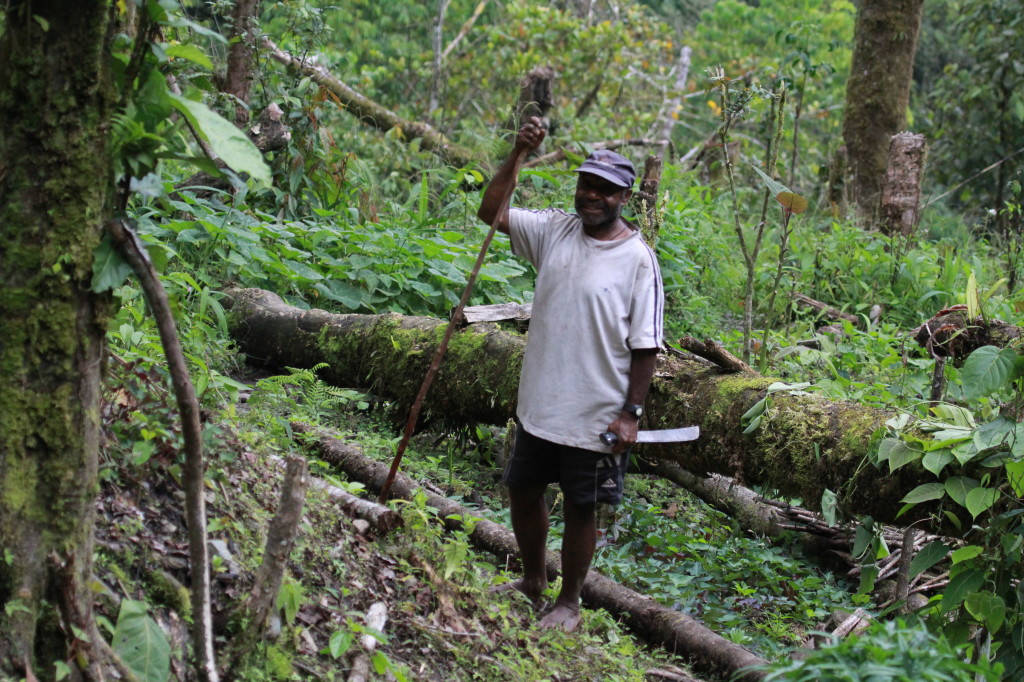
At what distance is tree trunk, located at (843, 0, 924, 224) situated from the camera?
36.7 feet

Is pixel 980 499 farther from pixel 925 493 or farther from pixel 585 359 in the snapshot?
pixel 585 359

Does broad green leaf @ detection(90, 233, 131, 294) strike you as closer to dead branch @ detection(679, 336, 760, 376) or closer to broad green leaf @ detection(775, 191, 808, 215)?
dead branch @ detection(679, 336, 760, 376)

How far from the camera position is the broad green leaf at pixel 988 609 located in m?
3.25

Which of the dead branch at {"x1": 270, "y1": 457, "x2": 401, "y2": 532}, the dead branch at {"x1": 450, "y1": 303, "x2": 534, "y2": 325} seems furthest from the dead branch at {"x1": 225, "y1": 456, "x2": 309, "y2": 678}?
the dead branch at {"x1": 450, "y1": 303, "x2": 534, "y2": 325}

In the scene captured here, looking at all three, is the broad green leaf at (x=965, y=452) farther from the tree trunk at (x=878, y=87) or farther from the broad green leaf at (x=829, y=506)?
the tree trunk at (x=878, y=87)

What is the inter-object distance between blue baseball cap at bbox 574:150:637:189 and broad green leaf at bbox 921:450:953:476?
5.05 feet

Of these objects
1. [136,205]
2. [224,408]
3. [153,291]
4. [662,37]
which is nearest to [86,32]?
[153,291]

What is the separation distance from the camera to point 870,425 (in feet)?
13.3

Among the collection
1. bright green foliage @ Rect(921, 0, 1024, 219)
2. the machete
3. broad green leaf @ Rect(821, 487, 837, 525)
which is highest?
bright green foliage @ Rect(921, 0, 1024, 219)

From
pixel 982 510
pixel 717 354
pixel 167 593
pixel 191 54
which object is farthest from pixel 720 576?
pixel 191 54

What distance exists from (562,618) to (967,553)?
1.54 meters

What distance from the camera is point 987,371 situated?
11.4ft

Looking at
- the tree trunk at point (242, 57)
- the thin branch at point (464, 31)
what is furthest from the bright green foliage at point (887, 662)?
the thin branch at point (464, 31)

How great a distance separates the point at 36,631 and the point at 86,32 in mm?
1440
